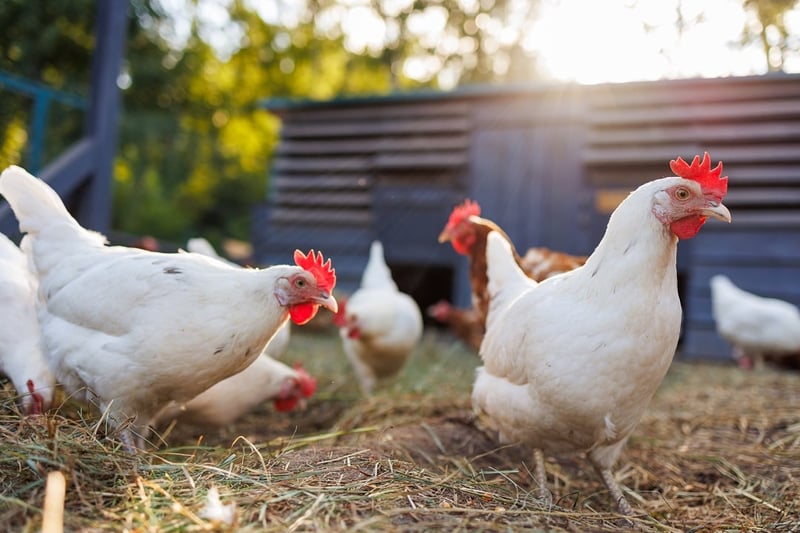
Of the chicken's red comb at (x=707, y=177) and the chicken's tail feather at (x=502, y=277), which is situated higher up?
the chicken's red comb at (x=707, y=177)

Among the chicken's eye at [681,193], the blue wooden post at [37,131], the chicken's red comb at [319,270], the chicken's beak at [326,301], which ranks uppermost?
the blue wooden post at [37,131]

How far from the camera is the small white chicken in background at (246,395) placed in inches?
139

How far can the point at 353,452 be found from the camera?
2.55 metres

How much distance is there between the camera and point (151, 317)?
2.60 meters

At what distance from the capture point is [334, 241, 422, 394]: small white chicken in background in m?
5.30

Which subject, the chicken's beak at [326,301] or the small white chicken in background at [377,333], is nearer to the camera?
the chicken's beak at [326,301]

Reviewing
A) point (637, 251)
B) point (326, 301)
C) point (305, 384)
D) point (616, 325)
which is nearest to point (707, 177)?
A: point (637, 251)

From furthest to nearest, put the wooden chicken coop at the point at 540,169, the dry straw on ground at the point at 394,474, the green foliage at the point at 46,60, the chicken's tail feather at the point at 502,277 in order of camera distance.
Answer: the wooden chicken coop at the point at 540,169
the green foliage at the point at 46,60
the chicken's tail feather at the point at 502,277
the dry straw on ground at the point at 394,474

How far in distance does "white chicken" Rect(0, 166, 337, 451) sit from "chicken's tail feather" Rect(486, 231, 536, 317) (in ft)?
3.67

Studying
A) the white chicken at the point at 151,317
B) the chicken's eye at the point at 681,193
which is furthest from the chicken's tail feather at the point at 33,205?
the chicken's eye at the point at 681,193

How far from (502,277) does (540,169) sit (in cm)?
530

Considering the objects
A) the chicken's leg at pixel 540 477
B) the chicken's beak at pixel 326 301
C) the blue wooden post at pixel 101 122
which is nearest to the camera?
the chicken's leg at pixel 540 477

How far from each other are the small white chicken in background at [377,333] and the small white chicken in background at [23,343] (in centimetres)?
240

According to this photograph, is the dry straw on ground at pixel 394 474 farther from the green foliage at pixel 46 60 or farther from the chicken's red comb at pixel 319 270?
the green foliage at pixel 46 60
